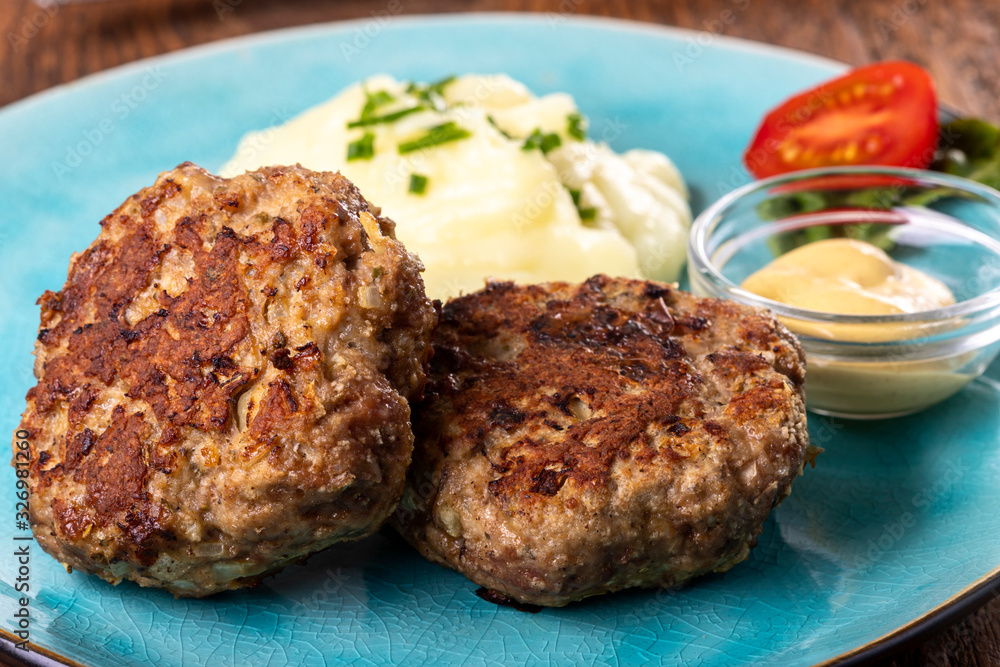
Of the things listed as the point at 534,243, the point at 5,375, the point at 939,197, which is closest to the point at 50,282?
the point at 5,375

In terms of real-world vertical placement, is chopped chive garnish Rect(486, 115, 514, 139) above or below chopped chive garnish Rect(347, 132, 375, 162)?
below

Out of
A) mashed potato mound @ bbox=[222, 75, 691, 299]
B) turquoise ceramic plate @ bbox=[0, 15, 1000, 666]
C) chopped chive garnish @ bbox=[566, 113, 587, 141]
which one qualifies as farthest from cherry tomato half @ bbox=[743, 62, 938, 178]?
chopped chive garnish @ bbox=[566, 113, 587, 141]

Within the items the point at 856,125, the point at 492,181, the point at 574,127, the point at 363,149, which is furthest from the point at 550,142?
the point at 856,125

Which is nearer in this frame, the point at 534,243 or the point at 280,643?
the point at 280,643

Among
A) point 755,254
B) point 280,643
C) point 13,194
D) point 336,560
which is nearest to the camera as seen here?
point 280,643

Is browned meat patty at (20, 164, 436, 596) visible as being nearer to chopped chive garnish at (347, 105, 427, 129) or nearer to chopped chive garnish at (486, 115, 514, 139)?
chopped chive garnish at (347, 105, 427, 129)

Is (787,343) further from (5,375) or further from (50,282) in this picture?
(50,282)

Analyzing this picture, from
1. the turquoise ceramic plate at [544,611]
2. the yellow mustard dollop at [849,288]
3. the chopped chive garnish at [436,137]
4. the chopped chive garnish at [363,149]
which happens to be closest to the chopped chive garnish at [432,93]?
the chopped chive garnish at [436,137]

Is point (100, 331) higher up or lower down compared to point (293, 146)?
higher up
